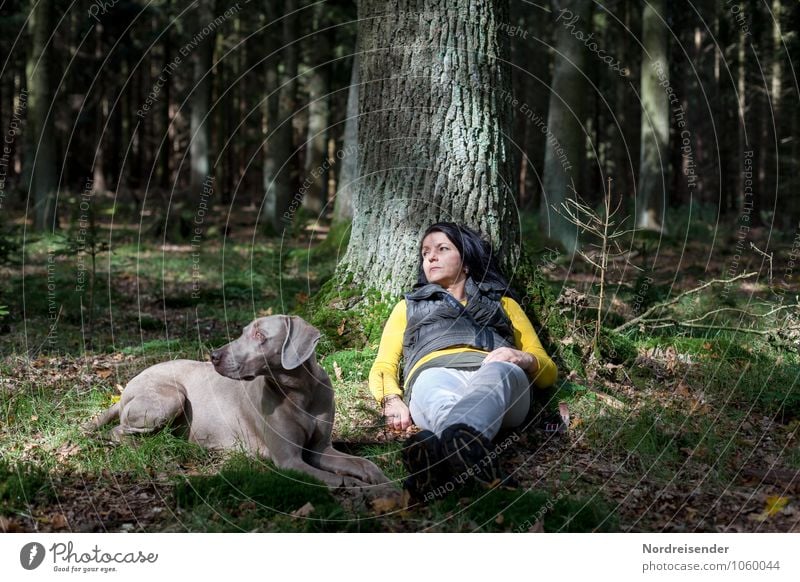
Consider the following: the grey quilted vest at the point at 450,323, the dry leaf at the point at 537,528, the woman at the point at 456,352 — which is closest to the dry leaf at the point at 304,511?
the woman at the point at 456,352

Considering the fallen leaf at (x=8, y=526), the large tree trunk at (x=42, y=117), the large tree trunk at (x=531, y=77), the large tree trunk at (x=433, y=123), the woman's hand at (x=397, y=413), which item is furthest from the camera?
the large tree trunk at (x=531, y=77)

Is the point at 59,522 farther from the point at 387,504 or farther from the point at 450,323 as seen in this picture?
the point at 450,323

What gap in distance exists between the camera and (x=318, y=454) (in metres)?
5.10

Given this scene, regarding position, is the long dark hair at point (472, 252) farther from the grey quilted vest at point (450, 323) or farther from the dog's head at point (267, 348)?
the dog's head at point (267, 348)

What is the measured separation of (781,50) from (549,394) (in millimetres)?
19160

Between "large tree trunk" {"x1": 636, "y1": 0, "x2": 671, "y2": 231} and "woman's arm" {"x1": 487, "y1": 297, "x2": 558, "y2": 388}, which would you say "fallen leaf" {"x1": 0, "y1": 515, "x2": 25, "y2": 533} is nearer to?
"woman's arm" {"x1": 487, "y1": 297, "x2": 558, "y2": 388}

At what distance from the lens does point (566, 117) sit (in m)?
15.2

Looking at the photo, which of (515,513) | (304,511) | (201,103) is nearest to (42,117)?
(201,103)

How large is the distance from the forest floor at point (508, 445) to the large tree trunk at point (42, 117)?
9.38 metres

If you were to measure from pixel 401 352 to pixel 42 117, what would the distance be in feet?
50.6

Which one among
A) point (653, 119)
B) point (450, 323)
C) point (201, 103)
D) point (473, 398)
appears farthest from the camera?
point (201, 103)

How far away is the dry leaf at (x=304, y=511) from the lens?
4441 mm
